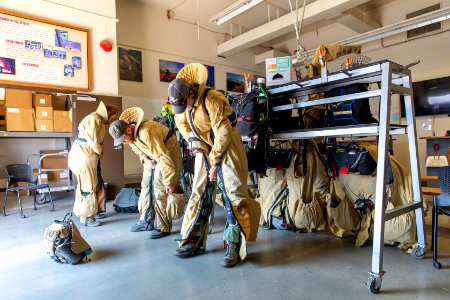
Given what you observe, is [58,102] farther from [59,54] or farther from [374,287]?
[374,287]

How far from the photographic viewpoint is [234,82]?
8.45 metres

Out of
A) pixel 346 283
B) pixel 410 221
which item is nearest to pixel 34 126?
pixel 346 283

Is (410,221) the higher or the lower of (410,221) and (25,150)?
the lower

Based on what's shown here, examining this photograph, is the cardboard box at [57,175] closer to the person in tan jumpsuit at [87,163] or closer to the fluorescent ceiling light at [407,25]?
the person in tan jumpsuit at [87,163]

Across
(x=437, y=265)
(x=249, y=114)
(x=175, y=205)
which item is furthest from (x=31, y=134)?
(x=437, y=265)

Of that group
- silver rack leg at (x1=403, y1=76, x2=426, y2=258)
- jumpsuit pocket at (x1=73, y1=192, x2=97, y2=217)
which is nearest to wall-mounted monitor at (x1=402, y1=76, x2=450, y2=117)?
silver rack leg at (x1=403, y1=76, x2=426, y2=258)

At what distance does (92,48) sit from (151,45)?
174cm

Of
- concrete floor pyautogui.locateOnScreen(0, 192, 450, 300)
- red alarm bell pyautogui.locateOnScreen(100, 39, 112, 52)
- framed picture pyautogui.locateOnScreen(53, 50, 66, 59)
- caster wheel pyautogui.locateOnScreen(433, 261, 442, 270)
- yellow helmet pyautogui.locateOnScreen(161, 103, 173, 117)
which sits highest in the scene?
red alarm bell pyautogui.locateOnScreen(100, 39, 112, 52)

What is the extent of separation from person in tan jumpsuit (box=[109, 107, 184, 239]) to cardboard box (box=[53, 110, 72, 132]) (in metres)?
2.55

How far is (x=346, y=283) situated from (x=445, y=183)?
1.00 m

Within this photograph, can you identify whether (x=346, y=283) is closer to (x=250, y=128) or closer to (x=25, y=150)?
(x=250, y=128)

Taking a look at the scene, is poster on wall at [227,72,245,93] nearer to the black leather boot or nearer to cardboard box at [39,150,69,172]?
cardboard box at [39,150,69,172]

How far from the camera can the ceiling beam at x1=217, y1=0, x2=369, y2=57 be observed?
5302 mm

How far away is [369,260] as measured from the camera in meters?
2.23
